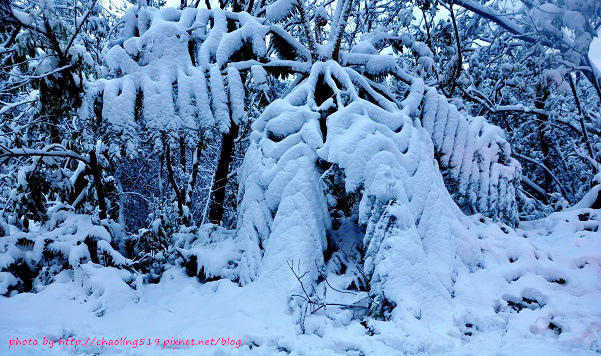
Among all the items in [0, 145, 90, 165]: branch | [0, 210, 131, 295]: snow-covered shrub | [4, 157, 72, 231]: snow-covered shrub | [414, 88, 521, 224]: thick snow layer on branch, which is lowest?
[0, 210, 131, 295]: snow-covered shrub

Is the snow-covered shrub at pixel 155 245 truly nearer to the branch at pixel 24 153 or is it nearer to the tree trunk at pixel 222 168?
the tree trunk at pixel 222 168

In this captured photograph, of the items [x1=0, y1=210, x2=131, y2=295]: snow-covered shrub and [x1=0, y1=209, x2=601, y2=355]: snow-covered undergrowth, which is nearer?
[x1=0, y1=209, x2=601, y2=355]: snow-covered undergrowth

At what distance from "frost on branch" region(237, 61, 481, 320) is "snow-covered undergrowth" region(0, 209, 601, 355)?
0.20 meters

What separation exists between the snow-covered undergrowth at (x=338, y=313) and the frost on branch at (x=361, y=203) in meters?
0.20

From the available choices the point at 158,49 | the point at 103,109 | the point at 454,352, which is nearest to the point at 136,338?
the point at 103,109

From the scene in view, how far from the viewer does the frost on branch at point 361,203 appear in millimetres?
2852

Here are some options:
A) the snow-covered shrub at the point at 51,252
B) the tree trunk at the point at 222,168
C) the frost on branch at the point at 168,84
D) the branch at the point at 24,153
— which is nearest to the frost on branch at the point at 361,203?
the frost on branch at the point at 168,84

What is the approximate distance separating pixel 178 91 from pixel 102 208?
5.92ft

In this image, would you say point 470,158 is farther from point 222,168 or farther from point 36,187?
point 36,187

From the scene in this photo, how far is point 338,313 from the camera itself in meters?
2.84

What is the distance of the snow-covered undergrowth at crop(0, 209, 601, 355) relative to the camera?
2.44 m

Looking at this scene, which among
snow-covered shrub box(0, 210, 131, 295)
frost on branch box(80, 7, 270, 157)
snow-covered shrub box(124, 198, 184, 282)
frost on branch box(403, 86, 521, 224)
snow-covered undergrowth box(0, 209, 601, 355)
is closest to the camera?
snow-covered undergrowth box(0, 209, 601, 355)

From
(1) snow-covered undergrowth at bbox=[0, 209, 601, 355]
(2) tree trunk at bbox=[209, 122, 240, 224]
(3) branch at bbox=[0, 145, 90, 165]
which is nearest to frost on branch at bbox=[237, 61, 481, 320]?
(1) snow-covered undergrowth at bbox=[0, 209, 601, 355]

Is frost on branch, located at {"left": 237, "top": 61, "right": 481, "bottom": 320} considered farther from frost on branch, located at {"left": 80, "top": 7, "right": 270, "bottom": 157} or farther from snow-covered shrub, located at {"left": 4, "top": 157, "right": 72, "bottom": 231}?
snow-covered shrub, located at {"left": 4, "top": 157, "right": 72, "bottom": 231}
